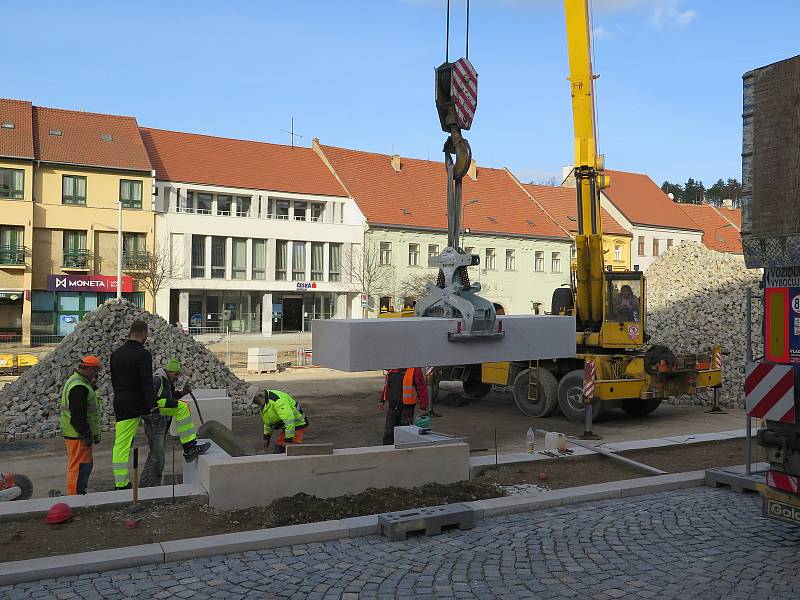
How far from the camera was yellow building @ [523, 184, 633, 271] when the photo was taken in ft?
172

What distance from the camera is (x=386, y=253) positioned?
44.7 meters

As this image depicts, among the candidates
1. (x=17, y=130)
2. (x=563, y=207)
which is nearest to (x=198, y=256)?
(x=17, y=130)

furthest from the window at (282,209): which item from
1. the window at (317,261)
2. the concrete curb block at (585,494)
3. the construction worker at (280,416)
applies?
the concrete curb block at (585,494)

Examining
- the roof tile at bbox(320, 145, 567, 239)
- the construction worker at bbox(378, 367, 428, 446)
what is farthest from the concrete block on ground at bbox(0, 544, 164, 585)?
the roof tile at bbox(320, 145, 567, 239)

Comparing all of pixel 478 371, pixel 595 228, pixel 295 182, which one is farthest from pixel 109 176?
pixel 595 228

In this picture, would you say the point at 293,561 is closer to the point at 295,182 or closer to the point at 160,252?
the point at 160,252

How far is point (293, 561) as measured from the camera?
6.04 meters

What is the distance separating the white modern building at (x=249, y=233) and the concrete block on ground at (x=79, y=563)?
3451 centimetres

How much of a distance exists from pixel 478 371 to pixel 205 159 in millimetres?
29670

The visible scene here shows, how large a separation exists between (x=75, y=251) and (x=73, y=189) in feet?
10.2

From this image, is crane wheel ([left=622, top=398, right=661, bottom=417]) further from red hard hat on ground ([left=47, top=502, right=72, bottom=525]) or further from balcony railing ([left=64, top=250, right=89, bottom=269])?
balcony railing ([left=64, top=250, right=89, bottom=269])

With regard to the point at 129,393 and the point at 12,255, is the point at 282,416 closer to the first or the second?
the point at 129,393

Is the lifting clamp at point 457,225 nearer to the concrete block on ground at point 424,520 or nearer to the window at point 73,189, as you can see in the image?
the concrete block on ground at point 424,520

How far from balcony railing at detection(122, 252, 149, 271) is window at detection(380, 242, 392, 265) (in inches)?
528
